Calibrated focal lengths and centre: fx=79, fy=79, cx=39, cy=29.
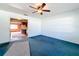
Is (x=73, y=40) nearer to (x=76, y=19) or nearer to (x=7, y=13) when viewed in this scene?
(x=76, y=19)

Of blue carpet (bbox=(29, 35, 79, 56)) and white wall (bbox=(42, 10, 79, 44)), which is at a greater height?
white wall (bbox=(42, 10, 79, 44))

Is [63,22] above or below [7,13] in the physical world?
below

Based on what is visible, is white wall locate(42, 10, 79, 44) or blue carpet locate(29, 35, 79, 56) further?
white wall locate(42, 10, 79, 44)

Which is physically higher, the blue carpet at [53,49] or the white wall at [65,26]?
the white wall at [65,26]

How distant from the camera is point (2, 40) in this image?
12.8 feet

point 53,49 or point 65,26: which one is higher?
point 65,26

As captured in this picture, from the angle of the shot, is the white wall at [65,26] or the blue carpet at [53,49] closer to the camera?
the blue carpet at [53,49]

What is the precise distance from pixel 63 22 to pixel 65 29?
470 millimetres

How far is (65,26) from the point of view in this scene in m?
4.84

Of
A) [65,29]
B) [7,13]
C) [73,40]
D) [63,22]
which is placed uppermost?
[7,13]

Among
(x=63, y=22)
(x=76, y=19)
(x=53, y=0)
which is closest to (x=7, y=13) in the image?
A: (x=63, y=22)

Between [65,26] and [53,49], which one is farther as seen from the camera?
[65,26]

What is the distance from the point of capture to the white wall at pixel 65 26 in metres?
4.21

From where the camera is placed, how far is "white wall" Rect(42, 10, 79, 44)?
4211 mm
